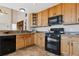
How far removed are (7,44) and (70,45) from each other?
7.01 ft

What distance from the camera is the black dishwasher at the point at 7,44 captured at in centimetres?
347

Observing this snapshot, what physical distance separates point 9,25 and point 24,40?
154 centimetres

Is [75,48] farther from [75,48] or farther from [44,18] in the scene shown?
[44,18]

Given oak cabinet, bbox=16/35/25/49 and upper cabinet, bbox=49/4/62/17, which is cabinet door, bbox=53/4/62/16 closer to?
upper cabinet, bbox=49/4/62/17

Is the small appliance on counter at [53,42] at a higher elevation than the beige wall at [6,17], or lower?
lower

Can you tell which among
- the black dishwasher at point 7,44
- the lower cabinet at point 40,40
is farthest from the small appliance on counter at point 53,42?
the black dishwasher at point 7,44

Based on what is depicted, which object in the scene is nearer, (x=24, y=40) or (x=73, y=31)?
(x=73, y=31)

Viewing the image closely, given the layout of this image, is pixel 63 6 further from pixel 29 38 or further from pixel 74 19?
pixel 29 38

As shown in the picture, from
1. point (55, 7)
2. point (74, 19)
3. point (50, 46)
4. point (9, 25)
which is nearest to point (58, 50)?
point (50, 46)

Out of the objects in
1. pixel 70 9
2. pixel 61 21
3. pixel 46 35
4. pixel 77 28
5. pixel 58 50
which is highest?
pixel 70 9

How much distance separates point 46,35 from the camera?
4375mm

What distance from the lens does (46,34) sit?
4363 millimetres

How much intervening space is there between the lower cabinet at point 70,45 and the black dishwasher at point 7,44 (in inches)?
72.4

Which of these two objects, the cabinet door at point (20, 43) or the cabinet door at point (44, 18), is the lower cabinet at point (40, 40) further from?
the cabinet door at point (20, 43)
